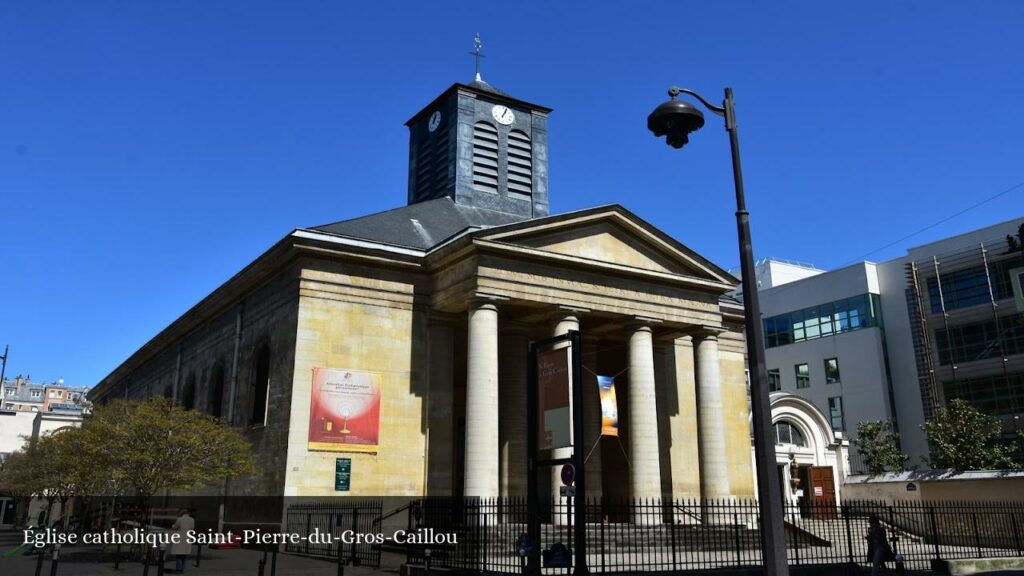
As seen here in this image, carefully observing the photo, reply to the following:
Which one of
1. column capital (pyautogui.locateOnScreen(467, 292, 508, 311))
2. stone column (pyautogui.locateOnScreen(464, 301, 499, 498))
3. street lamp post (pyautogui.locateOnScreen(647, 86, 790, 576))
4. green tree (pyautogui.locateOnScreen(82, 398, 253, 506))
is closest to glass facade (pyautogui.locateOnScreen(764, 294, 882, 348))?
column capital (pyautogui.locateOnScreen(467, 292, 508, 311))

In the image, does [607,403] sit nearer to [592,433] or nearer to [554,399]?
Answer: [554,399]

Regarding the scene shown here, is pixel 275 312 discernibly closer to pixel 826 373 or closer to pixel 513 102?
pixel 513 102

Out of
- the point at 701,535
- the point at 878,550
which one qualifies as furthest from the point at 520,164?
the point at 878,550

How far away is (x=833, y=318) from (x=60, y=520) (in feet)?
145

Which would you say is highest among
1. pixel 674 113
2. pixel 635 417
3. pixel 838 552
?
pixel 674 113

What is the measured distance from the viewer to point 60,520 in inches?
1337

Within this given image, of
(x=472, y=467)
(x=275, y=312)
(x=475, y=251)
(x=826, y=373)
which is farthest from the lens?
(x=826, y=373)

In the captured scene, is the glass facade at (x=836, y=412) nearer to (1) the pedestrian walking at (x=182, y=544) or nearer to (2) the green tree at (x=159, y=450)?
(2) the green tree at (x=159, y=450)

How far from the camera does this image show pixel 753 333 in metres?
10.0

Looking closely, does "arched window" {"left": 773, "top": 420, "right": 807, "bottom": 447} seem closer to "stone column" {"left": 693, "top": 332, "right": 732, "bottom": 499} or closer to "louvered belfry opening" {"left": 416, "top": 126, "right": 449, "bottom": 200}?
"stone column" {"left": 693, "top": 332, "right": 732, "bottom": 499}

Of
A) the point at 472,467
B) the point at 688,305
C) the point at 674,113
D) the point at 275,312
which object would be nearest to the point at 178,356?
the point at 275,312

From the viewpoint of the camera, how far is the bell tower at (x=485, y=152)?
35.9 m

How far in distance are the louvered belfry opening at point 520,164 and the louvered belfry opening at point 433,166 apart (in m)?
2.91

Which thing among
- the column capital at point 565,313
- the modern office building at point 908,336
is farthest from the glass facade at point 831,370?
the column capital at point 565,313
